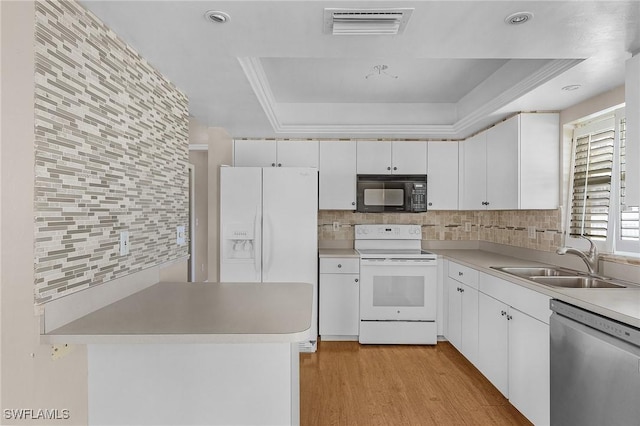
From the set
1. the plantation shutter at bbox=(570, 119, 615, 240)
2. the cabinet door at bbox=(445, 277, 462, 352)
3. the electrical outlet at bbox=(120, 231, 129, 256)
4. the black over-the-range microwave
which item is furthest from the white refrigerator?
the plantation shutter at bbox=(570, 119, 615, 240)

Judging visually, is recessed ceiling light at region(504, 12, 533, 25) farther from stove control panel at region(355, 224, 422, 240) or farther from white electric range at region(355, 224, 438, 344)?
stove control panel at region(355, 224, 422, 240)

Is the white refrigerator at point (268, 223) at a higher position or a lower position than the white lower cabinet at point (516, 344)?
higher

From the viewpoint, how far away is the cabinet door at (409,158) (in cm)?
375

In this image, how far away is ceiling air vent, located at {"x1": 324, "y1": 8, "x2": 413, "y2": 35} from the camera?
4.61 feet

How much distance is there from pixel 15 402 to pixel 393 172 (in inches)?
132

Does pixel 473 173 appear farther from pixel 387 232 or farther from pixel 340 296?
pixel 340 296

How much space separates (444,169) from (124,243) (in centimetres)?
317

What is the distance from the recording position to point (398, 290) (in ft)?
11.1

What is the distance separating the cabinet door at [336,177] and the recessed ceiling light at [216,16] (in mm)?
2294

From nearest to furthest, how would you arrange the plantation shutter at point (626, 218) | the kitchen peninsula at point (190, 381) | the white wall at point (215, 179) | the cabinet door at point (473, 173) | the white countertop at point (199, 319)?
1. the white countertop at point (199, 319)
2. the kitchen peninsula at point (190, 381)
3. the plantation shutter at point (626, 218)
4. the cabinet door at point (473, 173)
5. the white wall at point (215, 179)

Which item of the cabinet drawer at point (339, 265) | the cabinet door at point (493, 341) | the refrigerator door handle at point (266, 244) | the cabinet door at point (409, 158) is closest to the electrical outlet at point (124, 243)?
the refrigerator door handle at point (266, 244)

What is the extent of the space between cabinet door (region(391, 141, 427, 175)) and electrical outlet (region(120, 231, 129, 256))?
2.77m

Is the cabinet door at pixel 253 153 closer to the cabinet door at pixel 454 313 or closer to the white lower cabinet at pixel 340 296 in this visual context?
the white lower cabinet at pixel 340 296

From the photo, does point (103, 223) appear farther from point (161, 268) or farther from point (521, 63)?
point (521, 63)
